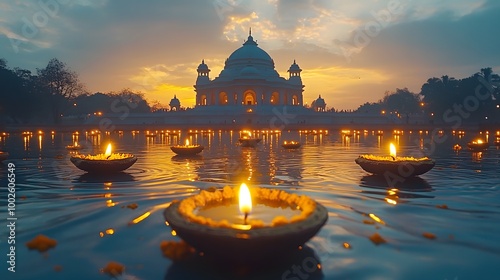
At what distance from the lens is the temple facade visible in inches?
2231

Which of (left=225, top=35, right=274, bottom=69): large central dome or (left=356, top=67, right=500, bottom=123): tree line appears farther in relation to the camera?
(left=225, top=35, right=274, bottom=69): large central dome

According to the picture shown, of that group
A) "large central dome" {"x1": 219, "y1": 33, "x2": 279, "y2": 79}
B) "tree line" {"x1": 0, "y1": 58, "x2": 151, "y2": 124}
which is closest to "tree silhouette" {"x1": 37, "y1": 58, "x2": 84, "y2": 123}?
"tree line" {"x1": 0, "y1": 58, "x2": 151, "y2": 124}

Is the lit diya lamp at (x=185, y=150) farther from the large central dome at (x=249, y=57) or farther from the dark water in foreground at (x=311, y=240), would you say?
the large central dome at (x=249, y=57)

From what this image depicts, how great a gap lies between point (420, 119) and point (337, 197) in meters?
67.3

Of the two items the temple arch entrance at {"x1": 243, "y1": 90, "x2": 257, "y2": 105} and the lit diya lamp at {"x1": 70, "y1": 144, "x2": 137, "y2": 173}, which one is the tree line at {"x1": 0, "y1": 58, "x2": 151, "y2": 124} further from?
the lit diya lamp at {"x1": 70, "y1": 144, "x2": 137, "y2": 173}

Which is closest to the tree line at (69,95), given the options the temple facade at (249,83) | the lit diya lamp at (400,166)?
the temple facade at (249,83)

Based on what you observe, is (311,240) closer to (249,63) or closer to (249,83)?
(249,83)

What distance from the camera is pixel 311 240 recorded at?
4.70 metres

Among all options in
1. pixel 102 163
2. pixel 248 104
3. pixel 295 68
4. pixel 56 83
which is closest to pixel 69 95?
pixel 56 83

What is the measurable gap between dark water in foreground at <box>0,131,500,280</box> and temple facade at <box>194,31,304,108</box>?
44744 mm

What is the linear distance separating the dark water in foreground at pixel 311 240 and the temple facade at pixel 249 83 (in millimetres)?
44744

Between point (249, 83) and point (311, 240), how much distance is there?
172 ft

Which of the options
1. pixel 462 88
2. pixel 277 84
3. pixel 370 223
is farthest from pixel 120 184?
pixel 462 88

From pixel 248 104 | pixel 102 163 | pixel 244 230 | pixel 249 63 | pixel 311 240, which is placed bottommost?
pixel 311 240
